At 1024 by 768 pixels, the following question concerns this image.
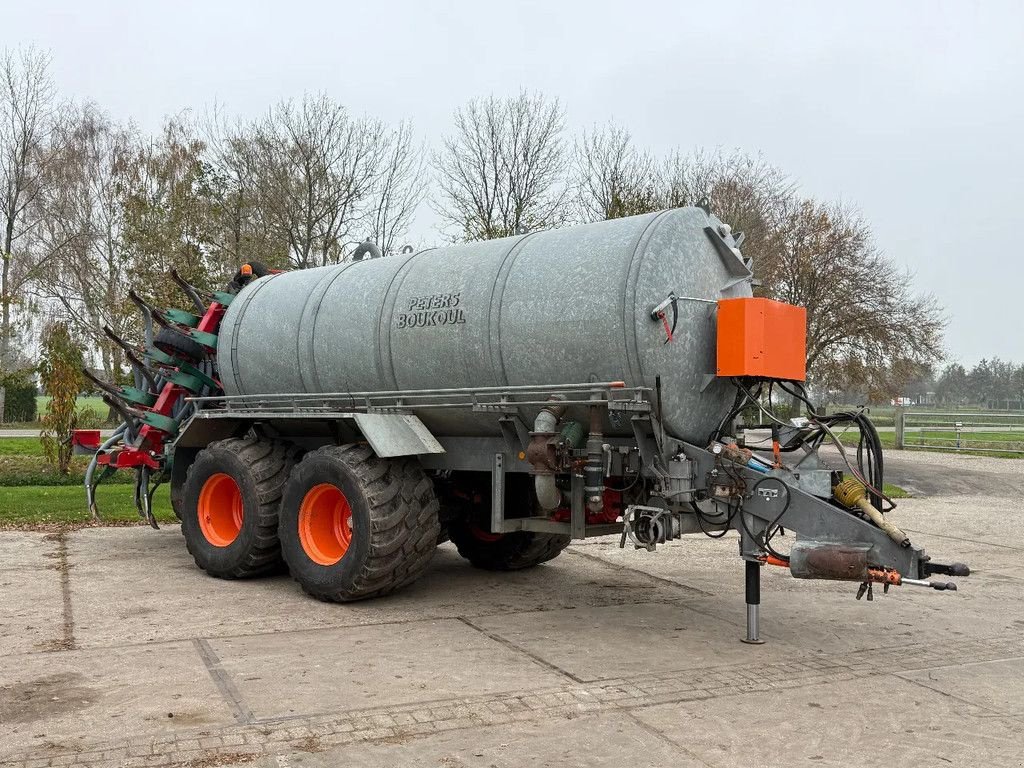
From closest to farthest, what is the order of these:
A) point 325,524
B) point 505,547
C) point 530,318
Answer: point 530,318 → point 325,524 → point 505,547

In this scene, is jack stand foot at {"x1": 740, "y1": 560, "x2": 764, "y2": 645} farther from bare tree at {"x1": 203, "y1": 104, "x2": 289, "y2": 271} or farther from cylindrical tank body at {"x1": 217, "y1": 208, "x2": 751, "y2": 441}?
bare tree at {"x1": 203, "y1": 104, "x2": 289, "y2": 271}

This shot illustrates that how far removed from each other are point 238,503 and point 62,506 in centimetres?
513

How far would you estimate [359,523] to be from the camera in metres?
7.38

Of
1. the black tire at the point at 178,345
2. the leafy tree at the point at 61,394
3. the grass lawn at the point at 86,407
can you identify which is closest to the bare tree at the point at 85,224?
the grass lawn at the point at 86,407

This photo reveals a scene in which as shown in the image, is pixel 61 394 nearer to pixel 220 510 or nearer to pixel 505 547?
pixel 220 510

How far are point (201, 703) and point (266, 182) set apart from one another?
1879cm

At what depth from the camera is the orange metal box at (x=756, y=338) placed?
6516 mm

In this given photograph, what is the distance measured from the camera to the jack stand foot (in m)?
6.51

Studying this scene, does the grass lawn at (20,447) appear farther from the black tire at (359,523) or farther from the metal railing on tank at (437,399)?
the black tire at (359,523)

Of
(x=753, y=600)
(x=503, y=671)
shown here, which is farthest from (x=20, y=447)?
(x=753, y=600)

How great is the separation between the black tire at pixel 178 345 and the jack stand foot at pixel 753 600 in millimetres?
5967

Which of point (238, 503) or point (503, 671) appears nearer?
point (503, 671)

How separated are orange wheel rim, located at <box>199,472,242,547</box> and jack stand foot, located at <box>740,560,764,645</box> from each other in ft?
15.2

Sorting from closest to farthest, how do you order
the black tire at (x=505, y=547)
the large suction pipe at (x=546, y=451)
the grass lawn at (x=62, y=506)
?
the large suction pipe at (x=546, y=451) → the black tire at (x=505, y=547) → the grass lawn at (x=62, y=506)
